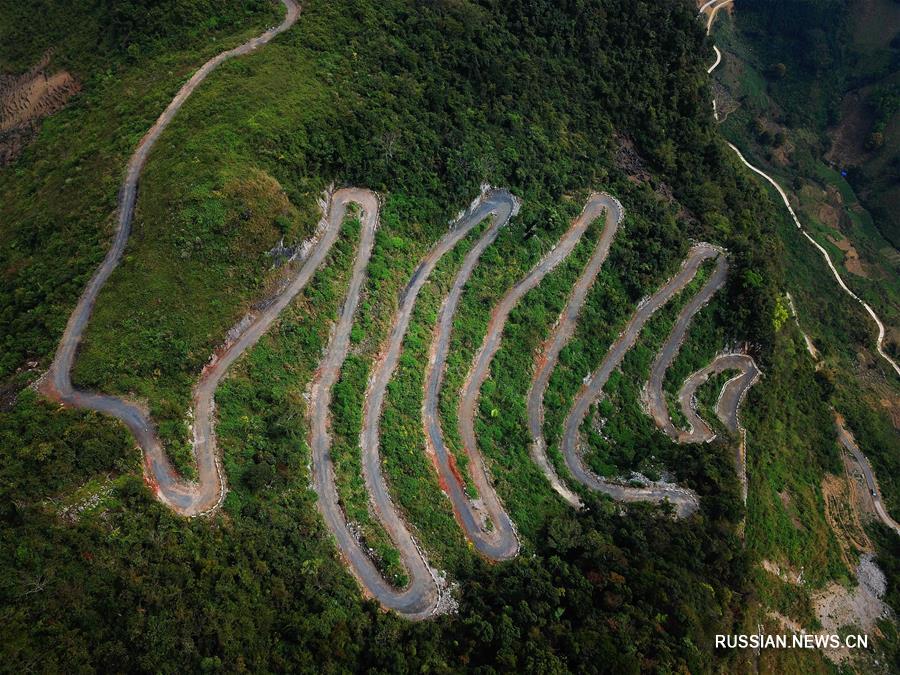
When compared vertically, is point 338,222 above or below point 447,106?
below

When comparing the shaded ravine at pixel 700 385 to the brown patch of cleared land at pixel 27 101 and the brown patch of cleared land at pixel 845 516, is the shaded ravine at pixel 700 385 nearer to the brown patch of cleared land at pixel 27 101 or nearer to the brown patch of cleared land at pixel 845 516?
the brown patch of cleared land at pixel 845 516

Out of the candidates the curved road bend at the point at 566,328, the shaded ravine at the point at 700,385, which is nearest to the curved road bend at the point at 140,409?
the curved road bend at the point at 566,328

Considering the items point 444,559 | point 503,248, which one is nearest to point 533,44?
point 503,248

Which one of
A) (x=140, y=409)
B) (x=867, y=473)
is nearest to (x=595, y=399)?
(x=140, y=409)

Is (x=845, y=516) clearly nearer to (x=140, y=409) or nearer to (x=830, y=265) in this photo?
(x=830, y=265)

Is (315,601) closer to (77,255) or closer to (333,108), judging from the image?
(77,255)
